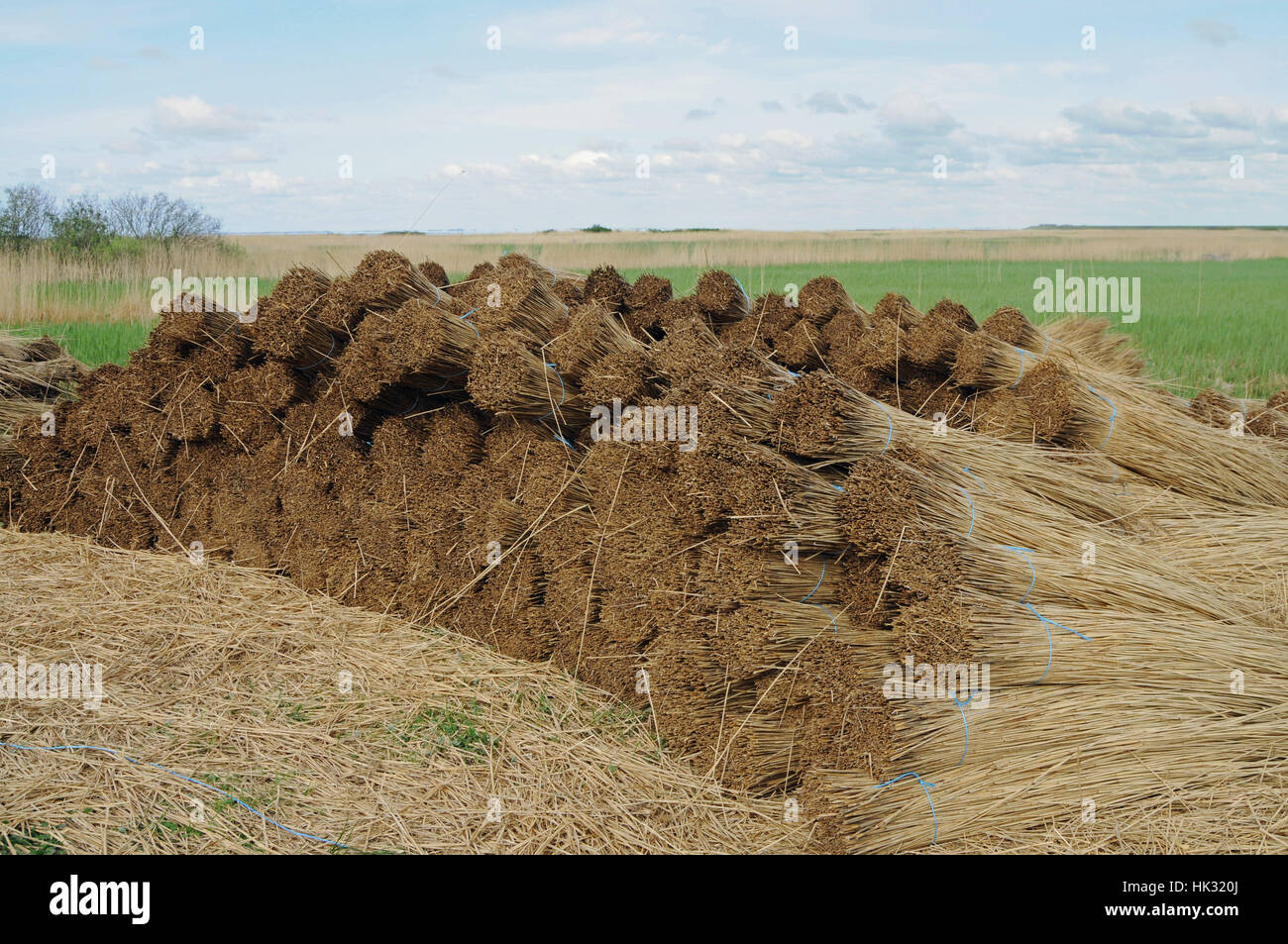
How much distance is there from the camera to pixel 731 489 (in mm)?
3520

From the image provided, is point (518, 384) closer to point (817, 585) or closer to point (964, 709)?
point (817, 585)

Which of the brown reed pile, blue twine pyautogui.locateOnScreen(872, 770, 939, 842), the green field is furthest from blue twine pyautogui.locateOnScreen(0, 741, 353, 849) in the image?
the green field

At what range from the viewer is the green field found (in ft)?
38.6

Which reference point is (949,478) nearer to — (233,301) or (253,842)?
(253,842)

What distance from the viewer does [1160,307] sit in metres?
19.0

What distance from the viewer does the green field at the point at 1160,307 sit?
11758 mm

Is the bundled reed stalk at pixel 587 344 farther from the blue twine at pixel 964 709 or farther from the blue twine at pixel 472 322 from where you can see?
the blue twine at pixel 964 709

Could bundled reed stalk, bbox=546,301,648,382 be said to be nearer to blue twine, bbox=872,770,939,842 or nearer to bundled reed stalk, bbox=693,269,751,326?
bundled reed stalk, bbox=693,269,751,326

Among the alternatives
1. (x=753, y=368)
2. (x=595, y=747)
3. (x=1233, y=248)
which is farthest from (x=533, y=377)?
(x=1233, y=248)

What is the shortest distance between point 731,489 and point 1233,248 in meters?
58.6

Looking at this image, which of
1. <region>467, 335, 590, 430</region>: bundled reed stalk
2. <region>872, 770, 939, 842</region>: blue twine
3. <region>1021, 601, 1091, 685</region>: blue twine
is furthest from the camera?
<region>467, 335, 590, 430</region>: bundled reed stalk

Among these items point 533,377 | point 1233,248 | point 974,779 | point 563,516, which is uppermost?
point 1233,248

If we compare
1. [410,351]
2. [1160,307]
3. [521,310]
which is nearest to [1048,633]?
[521,310]

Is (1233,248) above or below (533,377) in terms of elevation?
above
